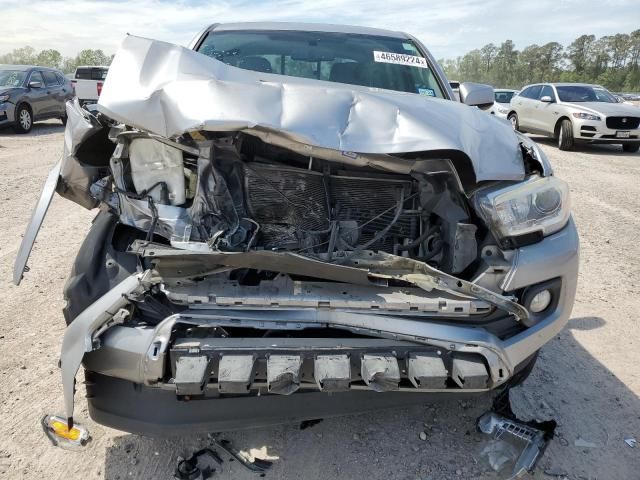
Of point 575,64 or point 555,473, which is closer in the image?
point 555,473

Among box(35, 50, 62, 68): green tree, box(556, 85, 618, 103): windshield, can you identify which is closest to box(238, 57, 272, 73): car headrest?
box(556, 85, 618, 103): windshield

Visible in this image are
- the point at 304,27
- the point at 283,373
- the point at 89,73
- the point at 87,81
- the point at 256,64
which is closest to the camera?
the point at 283,373

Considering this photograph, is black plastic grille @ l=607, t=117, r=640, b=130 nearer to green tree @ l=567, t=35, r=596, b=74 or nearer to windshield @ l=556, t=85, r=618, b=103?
windshield @ l=556, t=85, r=618, b=103

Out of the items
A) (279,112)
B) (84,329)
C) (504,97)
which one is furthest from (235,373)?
(504,97)

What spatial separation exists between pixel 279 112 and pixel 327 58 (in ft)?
6.00

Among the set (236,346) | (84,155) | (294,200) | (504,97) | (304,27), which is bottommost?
(504,97)

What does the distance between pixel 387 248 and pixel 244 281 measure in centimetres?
71

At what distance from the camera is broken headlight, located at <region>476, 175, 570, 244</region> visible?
2150 millimetres

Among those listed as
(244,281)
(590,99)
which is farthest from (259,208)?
(590,99)

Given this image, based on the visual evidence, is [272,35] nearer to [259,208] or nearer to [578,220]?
[259,208]

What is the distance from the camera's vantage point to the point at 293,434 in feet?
8.26

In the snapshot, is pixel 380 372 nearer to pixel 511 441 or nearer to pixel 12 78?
pixel 511 441

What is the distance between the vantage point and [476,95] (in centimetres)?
377

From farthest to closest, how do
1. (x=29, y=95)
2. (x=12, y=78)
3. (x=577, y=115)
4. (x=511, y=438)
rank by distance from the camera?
(x=12, y=78) < (x=29, y=95) < (x=577, y=115) < (x=511, y=438)
